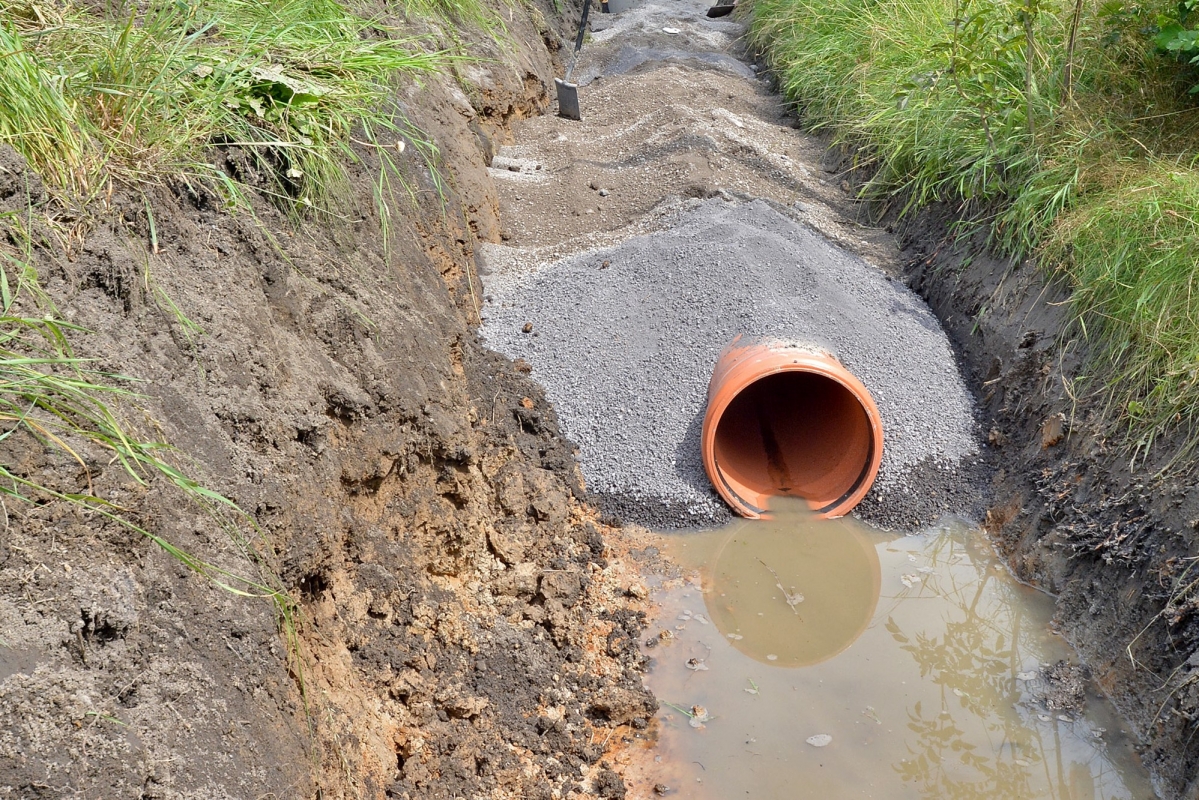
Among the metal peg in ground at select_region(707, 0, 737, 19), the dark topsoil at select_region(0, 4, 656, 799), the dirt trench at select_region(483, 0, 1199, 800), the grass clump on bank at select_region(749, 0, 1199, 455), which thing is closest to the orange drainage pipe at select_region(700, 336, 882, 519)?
the dirt trench at select_region(483, 0, 1199, 800)

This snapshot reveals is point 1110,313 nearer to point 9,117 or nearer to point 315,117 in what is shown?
point 315,117

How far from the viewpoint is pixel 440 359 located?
3609mm

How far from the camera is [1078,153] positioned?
451 centimetres

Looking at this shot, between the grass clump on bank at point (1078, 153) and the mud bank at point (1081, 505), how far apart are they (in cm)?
15

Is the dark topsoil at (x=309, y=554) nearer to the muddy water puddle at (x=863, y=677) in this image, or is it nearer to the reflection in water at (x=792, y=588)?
the muddy water puddle at (x=863, y=677)

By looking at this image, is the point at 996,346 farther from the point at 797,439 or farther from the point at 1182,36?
the point at 1182,36

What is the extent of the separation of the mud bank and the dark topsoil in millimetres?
1738

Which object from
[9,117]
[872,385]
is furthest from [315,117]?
[872,385]

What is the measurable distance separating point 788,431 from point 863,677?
1702mm

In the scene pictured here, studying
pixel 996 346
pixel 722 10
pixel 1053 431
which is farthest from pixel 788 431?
pixel 722 10

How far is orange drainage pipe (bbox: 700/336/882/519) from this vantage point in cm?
396

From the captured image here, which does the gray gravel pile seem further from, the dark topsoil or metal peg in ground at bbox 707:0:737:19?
metal peg in ground at bbox 707:0:737:19

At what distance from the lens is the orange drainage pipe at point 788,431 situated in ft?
13.0

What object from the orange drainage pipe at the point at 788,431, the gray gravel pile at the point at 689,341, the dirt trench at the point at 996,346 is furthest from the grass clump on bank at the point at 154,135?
the dirt trench at the point at 996,346
